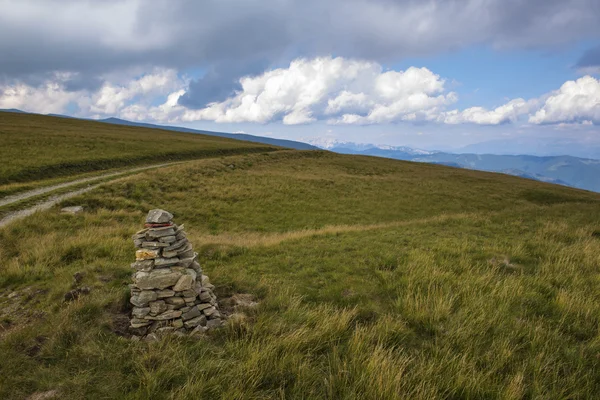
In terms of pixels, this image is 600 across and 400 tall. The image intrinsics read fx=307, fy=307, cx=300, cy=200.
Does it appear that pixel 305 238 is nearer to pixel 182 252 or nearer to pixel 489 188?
pixel 182 252

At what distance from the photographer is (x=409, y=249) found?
12266 millimetres

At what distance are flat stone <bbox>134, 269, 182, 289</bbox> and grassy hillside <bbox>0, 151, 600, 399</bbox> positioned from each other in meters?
1.04

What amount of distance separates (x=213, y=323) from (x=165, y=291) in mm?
1195

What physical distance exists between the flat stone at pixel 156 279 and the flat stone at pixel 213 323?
110 centimetres

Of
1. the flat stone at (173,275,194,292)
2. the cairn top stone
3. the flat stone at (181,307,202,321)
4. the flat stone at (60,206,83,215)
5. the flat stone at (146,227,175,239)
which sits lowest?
the flat stone at (60,206,83,215)

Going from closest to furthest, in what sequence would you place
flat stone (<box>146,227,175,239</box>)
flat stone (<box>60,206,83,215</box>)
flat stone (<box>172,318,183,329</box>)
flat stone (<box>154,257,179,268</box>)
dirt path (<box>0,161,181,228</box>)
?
Answer: flat stone (<box>172,318,183,329</box>), flat stone (<box>154,257,179,268</box>), flat stone (<box>146,227,175,239</box>), dirt path (<box>0,161,181,228</box>), flat stone (<box>60,206,83,215</box>)

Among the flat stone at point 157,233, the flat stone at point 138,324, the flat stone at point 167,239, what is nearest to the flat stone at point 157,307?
the flat stone at point 138,324

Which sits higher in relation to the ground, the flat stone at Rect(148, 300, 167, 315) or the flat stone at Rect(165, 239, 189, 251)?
the flat stone at Rect(165, 239, 189, 251)

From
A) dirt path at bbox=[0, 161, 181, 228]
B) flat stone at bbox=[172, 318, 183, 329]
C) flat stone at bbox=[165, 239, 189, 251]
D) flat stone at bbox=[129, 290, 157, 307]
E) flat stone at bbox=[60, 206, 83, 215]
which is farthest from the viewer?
flat stone at bbox=[60, 206, 83, 215]

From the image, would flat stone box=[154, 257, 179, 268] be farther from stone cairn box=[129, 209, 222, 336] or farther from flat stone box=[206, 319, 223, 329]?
flat stone box=[206, 319, 223, 329]

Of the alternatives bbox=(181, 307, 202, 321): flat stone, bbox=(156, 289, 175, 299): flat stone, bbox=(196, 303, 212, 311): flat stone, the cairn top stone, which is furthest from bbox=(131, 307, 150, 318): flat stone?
the cairn top stone

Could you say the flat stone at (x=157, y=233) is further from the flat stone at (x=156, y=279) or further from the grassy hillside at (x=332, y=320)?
the grassy hillside at (x=332, y=320)

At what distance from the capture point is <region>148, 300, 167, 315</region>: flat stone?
6.26m

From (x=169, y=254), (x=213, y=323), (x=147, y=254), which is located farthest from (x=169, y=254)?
A: (x=213, y=323)
